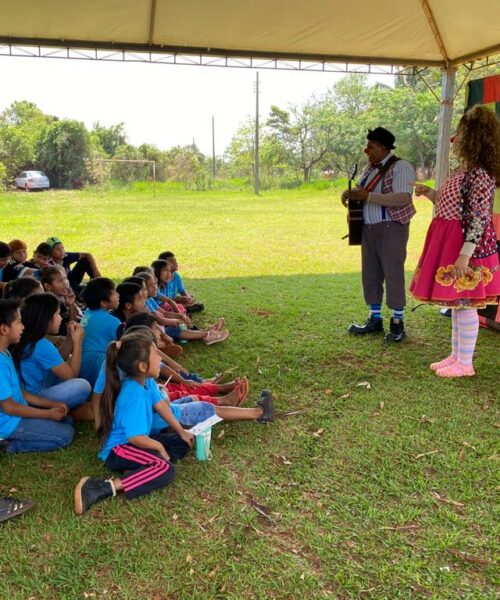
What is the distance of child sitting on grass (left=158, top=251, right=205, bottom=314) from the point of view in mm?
5344

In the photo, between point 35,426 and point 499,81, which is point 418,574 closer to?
point 35,426

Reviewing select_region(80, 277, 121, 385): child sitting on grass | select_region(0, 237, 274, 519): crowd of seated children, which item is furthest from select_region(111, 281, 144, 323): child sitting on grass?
select_region(80, 277, 121, 385): child sitting on grass

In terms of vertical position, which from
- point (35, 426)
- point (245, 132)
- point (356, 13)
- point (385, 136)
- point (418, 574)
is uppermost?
point (245, 132)

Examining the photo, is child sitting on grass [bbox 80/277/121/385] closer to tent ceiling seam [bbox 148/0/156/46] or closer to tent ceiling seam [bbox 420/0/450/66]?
tent ceiling seam [bbox 148/0/156/46]

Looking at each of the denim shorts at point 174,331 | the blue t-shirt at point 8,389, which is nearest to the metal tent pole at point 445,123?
the denim shorts at point 174,331

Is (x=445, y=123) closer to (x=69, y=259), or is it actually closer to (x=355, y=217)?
(x=355, y=217)

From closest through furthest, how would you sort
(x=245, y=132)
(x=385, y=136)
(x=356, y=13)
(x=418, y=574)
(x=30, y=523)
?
(x=418, y=574), (x=30, y=523), (x=385, y=136), (x=356, y=13), (x=245, y=132)

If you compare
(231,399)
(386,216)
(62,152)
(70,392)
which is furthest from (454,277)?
(62,152)

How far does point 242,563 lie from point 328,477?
2.28 feet

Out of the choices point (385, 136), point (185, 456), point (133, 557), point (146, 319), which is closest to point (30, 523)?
point (133, 557)

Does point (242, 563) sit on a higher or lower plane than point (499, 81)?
lower

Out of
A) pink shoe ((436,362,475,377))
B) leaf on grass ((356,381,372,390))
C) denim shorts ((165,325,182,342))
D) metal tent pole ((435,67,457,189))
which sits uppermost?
metal tent pole ((435,67,457,189))

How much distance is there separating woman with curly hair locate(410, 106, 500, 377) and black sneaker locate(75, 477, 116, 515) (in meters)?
2.45

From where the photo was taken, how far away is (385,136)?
169 inches
